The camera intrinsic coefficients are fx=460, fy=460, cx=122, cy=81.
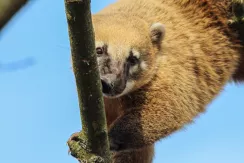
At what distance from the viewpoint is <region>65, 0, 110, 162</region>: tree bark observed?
305cm

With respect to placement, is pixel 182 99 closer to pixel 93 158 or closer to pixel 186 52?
pixel 186 52

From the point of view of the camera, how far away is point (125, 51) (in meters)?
6.29

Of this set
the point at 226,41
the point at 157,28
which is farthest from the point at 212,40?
the point at 157,28

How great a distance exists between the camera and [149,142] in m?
6.43

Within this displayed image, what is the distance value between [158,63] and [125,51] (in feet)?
2.75

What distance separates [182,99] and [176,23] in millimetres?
1431

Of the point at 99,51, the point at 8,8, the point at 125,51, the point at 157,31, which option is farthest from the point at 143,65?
the point at 8,8

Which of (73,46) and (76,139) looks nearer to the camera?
(73,46)

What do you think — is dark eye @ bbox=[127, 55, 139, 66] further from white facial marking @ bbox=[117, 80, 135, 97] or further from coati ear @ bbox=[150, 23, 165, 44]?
coati ear @ bbox=[150, 23, 165, 44]

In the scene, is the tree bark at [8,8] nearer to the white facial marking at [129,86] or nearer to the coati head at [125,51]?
the coati head at [125,51]

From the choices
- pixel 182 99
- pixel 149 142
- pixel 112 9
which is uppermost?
pixel 112 9

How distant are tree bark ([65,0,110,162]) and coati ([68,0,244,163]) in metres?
1.50

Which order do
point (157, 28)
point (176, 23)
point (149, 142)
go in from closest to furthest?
point (149, 142)
point (157, 28)
point (176, 23)

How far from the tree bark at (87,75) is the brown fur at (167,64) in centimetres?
168
